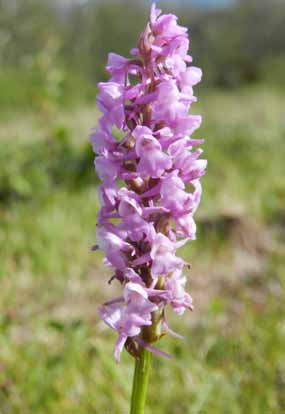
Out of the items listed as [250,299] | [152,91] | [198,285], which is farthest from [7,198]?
[152,91]

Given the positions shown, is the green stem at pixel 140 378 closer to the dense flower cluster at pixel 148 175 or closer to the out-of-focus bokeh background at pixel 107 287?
the dense flower cluster at pixel 148 175

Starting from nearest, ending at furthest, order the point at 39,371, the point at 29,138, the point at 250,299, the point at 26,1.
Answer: the point at 39,371
the point at 250,299
the point at 29,138
the point at 26,1

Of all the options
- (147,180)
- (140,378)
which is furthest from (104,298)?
(147,180)

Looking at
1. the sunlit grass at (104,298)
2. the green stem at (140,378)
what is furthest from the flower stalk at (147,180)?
the sunlit grass at (104,298)

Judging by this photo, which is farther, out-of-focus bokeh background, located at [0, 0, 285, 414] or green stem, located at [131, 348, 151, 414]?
out-of-focus bokeh background, located at [0, 0, 285, 414]

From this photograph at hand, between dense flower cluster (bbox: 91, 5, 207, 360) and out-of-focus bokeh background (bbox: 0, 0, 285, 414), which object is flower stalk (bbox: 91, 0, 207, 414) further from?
out-of-focus bokeh background (bbox: 0, 0, 285, 414)

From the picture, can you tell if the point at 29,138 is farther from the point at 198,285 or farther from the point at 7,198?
the point at 198,285

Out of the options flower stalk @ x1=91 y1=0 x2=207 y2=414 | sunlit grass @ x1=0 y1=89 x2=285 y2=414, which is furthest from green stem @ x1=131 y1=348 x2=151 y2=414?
sunlit grass @ x1=0 y1=89 x2=285 y2=414
